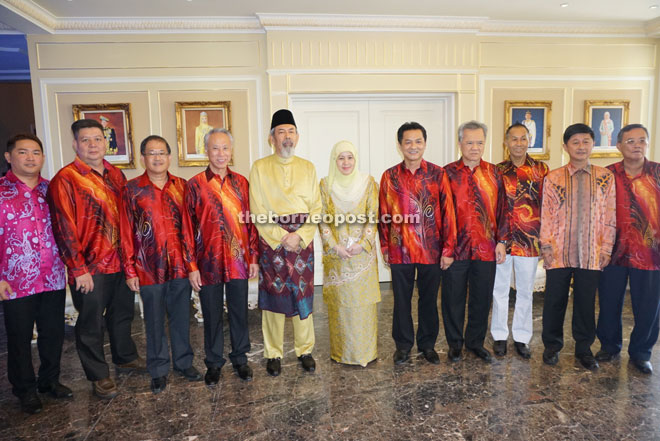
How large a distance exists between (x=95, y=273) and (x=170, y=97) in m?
2.68

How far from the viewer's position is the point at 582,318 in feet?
9.32

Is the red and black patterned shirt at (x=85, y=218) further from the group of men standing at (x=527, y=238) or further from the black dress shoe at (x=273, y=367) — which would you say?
the group of men standing at (x=527, y=238)

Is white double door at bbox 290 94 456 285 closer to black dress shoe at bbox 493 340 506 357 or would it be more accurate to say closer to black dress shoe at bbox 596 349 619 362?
black dress shoe at bbox 493 340 506 357

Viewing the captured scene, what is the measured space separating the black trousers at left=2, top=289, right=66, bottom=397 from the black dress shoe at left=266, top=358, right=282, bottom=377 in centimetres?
132

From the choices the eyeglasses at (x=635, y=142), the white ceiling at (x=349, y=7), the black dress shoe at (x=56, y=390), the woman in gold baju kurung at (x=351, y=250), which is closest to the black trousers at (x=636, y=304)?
the eyeglasses at (x=635, y=142)

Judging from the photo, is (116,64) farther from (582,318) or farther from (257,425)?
(582,318)

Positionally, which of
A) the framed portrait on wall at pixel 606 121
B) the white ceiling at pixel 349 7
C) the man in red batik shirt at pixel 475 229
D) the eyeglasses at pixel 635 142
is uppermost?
the white ceiling at pixel 349 7

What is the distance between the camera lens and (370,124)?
4969mm

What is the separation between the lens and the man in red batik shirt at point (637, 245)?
2.66 meters

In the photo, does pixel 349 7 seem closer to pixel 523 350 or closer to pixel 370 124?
pixel 370 124

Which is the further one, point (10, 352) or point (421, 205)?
point (421, 205)

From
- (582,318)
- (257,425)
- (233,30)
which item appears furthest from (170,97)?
(582,318)

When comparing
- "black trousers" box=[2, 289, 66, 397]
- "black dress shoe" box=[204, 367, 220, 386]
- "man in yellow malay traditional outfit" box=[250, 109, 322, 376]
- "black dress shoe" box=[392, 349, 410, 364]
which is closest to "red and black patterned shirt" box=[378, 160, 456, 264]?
"man in yellow malay traditional outfit" box=[250, 109, 322, 376]

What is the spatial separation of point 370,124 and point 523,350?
2993 millimetres
